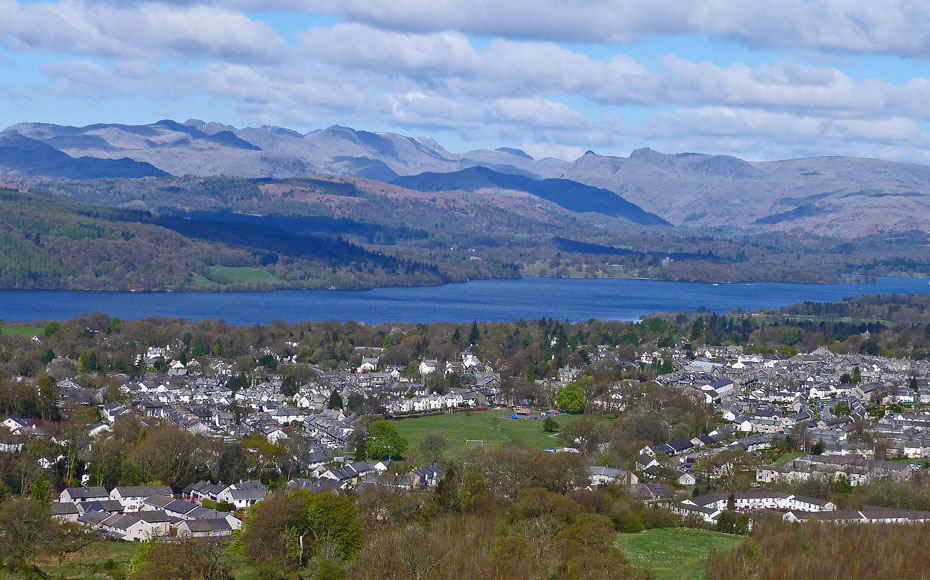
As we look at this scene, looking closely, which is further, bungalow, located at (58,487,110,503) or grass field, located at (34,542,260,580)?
bungalow, located at (58,487,110,503)

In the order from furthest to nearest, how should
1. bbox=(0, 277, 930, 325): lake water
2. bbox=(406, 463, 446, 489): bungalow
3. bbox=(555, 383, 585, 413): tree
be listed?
bbox=(0, 277, 930, 325): lake water < bbox=(555, 383, 585, 413): tree < bbox=(406, 463, 446, 489): bungalow

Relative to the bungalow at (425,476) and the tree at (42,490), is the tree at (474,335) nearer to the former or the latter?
the bungalow at (425,476)

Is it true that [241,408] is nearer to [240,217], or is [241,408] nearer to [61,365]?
[61,365]

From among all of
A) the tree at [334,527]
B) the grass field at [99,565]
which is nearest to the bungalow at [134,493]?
the grass field at [99,565]

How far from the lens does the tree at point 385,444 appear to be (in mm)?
32531

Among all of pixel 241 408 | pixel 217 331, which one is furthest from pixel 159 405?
pixel 217 331

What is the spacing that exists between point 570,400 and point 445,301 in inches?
2141

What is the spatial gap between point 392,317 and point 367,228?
10228 cm

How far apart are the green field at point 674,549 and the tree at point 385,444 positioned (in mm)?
10310

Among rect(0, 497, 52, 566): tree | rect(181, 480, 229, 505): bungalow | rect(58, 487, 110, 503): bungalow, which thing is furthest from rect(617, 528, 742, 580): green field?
rect(58, 487, 110, 503): bungalow

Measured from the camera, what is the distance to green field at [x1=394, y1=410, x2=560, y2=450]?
3522 cm

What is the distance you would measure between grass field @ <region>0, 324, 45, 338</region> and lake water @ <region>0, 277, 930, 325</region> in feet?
16.3

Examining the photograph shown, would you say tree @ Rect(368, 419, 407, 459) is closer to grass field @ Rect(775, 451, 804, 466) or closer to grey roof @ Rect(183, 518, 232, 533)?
grey roof @ Rect(183, 518, 232, 533)

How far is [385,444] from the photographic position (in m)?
32.8
